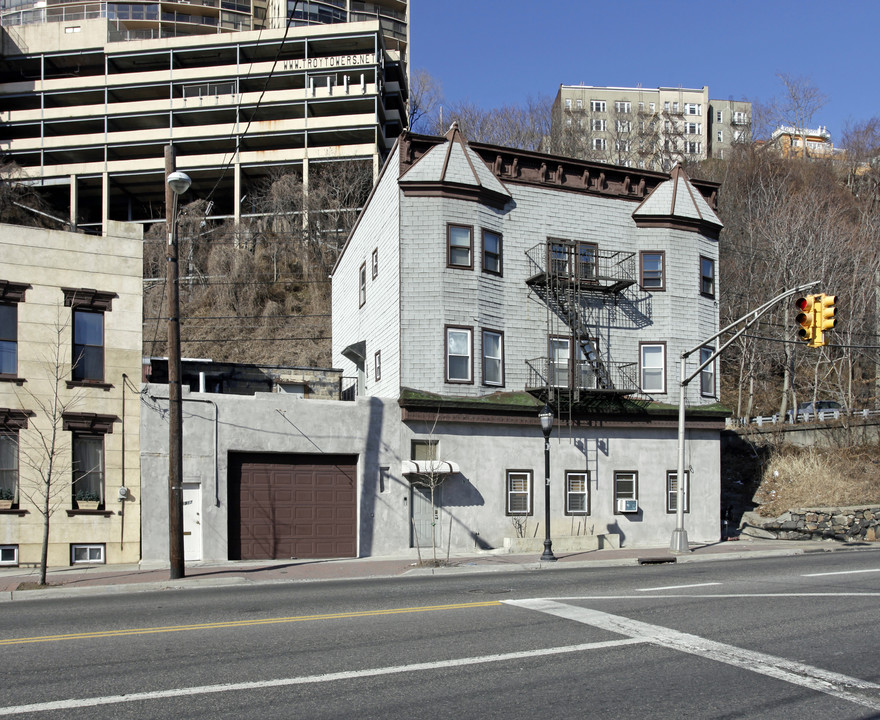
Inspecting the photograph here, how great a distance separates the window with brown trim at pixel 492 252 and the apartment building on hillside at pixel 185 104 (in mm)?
37479

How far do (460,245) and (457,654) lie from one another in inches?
756

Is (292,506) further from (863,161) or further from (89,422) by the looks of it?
(863,161)

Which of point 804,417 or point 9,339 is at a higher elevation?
point 9,339

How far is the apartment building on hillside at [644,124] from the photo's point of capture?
65.4 meters

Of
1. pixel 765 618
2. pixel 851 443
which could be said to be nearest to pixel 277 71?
pixel 851 443

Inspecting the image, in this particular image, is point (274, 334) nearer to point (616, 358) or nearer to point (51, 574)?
point (616, 358)

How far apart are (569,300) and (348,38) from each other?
45045 millimetres

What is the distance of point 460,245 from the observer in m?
27.0

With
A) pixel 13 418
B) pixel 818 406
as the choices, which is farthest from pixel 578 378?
pixel 818 406

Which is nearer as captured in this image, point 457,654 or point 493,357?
point 457,654

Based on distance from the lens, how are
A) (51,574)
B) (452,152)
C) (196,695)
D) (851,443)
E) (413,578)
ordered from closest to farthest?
1. (196,695)
2. (413,578)
3. (51,574)
4. (452,152)
5. (851,443)

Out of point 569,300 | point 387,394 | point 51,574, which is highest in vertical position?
point 569,300

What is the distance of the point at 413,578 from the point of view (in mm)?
18203

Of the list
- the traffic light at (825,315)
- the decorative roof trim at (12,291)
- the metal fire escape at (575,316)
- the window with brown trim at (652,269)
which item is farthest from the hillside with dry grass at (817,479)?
the decorative roof trim at (12,291)
